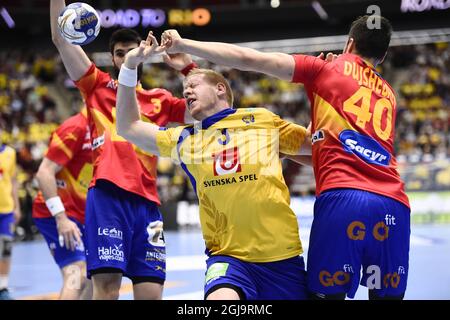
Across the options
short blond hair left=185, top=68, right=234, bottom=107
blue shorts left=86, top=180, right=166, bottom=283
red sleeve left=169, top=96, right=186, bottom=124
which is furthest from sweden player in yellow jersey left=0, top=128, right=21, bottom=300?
short blond hair left=185, top=68, right=234, bottom=107

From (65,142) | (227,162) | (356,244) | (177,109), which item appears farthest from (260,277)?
(65,142)

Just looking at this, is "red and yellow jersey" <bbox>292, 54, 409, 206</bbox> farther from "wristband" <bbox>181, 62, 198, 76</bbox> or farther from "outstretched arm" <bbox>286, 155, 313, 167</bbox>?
"wristband" <bbox>181, 62, 198, 76</bbox>

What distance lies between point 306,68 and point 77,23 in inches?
51.4

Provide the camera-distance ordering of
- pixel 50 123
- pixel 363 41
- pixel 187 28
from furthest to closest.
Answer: pixel 50 123 < pixel 187 28 < pixel 363 41

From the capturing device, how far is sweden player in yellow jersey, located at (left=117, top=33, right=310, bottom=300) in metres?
3.22

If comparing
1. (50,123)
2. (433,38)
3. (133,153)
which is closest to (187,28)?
(50,123)

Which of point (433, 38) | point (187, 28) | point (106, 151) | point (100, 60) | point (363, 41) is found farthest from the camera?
point (100, 60)

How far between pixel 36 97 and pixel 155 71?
199 inches

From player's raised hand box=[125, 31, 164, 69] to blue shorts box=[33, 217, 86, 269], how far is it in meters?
2.26

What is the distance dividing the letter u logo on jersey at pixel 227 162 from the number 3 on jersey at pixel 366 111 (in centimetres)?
58

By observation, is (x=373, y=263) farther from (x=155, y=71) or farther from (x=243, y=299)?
(x=155, y=71)

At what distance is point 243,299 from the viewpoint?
3.05 meters

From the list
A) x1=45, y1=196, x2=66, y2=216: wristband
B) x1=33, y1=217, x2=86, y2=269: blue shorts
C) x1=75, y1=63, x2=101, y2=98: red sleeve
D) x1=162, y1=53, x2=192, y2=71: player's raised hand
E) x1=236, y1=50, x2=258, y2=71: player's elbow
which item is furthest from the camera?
x1=33, y1=217, x2=86, y2=269: blue shorts

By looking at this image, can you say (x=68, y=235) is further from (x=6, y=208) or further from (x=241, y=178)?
(x=6, y=208)
